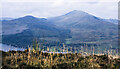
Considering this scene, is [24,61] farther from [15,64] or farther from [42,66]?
[42,66]

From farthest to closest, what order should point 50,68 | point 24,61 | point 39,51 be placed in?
point 39,51, point 24,61, point 50,68

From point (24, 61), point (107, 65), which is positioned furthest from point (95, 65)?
point (24, 61)

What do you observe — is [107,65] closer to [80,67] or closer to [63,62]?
[80,67]

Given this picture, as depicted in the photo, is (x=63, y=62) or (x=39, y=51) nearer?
(x=63, y=62)

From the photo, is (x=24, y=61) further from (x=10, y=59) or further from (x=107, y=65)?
(x=107, y=65)

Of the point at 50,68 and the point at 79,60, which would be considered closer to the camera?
the point at 50,68

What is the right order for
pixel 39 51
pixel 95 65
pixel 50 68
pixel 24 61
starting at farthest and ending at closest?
pixel 39 51 → pixel 24 61 → pixel 95 65 → pixel 50 68

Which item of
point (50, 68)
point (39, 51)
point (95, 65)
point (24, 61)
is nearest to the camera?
point (50, 68)

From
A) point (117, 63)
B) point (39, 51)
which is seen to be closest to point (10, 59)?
point (39, 51)
